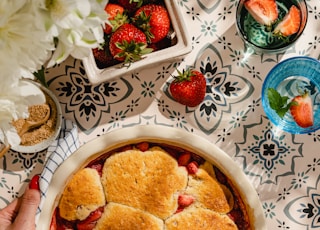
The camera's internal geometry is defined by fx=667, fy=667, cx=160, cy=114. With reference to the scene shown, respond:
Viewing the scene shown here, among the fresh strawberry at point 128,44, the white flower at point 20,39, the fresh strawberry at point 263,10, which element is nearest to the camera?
the white flower at point 20,39

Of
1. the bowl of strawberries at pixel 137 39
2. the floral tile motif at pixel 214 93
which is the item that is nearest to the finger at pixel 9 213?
the bowl of strawberries at pixel 137 39

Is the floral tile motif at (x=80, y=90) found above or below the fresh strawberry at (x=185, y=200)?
above

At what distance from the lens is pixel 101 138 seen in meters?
1.46

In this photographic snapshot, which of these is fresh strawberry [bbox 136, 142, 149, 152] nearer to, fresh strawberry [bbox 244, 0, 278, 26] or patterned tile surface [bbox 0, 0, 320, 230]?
patterned tile surface [bbox 0, 0, 320, 230]

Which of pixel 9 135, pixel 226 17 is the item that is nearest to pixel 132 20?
pixel 226 17

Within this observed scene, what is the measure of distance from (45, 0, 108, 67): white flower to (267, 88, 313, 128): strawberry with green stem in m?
0.68

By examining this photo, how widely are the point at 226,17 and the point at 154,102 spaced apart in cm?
26

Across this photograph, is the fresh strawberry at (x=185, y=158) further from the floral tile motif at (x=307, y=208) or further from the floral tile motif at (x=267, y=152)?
the floral tile motif at (x=307, y=208)

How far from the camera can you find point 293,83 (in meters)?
1.60

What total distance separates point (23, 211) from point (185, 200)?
14.1 inches

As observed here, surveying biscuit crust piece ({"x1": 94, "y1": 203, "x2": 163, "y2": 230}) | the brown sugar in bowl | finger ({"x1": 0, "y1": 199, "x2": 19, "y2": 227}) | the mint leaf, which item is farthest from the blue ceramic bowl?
finger ({"x1": 0, "y1": 199, "x2": 19, "y2": 227})

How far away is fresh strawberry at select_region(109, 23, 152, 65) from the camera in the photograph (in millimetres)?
1422

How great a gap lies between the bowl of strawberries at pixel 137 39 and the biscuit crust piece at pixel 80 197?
0.22 meters

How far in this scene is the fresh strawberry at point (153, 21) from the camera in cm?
145
